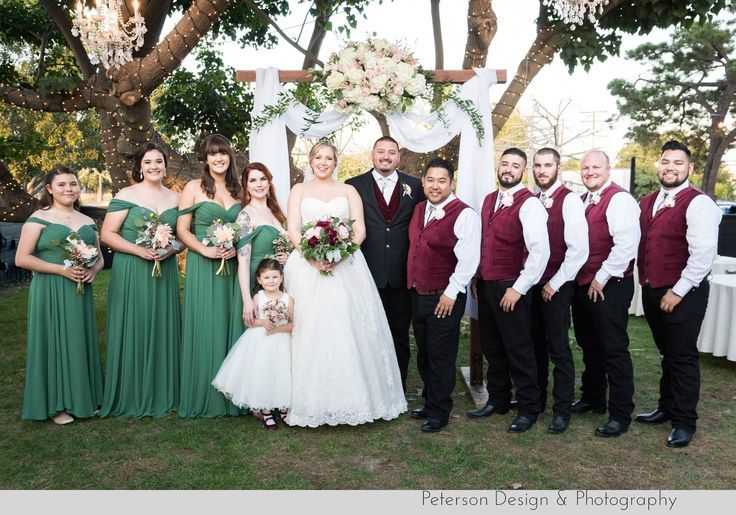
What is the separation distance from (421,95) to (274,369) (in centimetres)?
256

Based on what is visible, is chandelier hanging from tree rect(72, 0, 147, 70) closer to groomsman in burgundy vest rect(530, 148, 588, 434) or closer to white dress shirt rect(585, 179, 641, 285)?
groomsman in burgundy vest rect(530, 148, 588, 434)

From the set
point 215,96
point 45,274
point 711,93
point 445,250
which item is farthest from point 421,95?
point 711,93

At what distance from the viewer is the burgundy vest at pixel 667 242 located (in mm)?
4168

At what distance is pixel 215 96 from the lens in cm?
892

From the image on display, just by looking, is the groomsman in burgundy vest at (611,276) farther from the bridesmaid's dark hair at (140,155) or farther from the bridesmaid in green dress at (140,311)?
the bridesmaid's dark hair at (140,155)

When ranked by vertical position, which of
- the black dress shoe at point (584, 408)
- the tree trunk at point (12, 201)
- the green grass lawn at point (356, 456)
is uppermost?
the tree trunk at point (12, 201)

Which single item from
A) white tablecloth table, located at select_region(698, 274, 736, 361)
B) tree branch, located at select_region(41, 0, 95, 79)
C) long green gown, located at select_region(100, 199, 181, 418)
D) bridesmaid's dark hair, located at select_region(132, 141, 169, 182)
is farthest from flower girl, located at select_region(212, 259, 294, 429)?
tree branch, located at select_region(41, 0, 95, 79)

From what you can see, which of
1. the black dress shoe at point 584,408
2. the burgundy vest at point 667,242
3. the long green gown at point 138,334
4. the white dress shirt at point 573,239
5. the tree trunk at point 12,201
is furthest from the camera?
the tree trunk at point 12,201

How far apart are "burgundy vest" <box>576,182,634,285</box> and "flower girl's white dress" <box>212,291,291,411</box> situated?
2.19 metres

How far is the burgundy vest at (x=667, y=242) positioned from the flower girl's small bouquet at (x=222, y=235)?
294 cm

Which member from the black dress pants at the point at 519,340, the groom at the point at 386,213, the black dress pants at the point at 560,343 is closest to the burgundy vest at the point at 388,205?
the groom at the point at 386,213

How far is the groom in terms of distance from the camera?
4.79m

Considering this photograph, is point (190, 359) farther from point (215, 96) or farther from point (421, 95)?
point (215, 96)

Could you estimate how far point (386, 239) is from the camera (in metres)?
4.78
